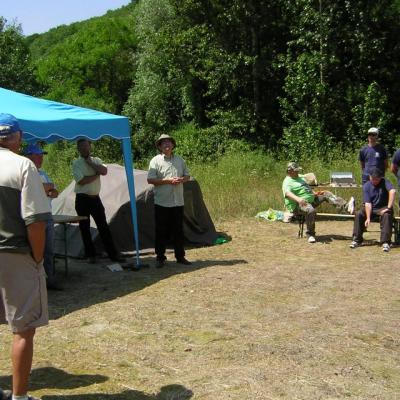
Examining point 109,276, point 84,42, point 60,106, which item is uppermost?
point 84,42

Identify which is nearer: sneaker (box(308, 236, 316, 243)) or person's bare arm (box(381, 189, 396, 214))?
person's bare arm (box(381, 189, 396, 214))

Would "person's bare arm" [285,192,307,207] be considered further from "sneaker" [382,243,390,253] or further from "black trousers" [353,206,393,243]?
"sneaker" [382,243,390,253]

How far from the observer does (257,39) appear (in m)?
22.9

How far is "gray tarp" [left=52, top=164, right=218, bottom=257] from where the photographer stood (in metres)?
8.83

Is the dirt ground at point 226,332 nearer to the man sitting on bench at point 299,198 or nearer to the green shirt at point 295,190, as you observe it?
the man sitting on bench at point 299,198

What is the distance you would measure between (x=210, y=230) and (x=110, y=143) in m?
19.7

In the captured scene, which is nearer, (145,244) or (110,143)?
(145,244)

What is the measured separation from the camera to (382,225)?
871 cm

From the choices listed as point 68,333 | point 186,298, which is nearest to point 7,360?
point 68,333

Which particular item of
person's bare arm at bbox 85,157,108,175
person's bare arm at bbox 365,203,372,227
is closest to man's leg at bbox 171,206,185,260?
person's bare arm at bbox 85,157,108,175

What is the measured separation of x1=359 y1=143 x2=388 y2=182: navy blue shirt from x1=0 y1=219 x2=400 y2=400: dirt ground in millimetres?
1787

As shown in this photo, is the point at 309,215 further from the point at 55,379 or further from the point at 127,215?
the point at 55,379

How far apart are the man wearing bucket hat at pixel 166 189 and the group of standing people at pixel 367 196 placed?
2273 millimetres

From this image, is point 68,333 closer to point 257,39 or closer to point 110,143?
point 257,39
